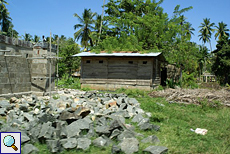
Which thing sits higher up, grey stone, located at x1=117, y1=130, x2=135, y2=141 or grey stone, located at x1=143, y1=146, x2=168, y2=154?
grey stone, located at x1=117, y1=130, x2=135, y2=141

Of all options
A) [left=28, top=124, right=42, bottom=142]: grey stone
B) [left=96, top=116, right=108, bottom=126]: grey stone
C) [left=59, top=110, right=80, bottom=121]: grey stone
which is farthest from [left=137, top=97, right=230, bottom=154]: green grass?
[left=28, top=124, right=42, bottom=142]: grey stone

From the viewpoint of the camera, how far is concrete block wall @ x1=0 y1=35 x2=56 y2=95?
8719 millimetres

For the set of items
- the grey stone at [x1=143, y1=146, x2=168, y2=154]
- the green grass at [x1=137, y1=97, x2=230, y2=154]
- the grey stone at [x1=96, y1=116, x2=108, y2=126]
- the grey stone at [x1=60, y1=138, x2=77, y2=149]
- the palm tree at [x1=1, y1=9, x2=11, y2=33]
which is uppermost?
the palm tree at [x1=1, y1=9, x2=11, y2=33]

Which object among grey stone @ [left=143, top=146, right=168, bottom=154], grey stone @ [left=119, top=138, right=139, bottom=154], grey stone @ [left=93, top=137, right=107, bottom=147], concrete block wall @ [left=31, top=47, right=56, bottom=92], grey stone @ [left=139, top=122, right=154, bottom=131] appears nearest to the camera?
grey stone @ [left=143, top=146, right=168, bottom=154]

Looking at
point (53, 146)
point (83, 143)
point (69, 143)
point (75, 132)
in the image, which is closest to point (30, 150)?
point (53, 146)

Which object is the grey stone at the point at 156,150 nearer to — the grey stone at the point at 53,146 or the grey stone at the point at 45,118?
the grey stone at the point at 53,146

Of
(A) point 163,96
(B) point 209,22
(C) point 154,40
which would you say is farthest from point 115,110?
(B) point 209,22

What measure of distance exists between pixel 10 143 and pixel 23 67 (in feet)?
21.3

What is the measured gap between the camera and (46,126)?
188 inches

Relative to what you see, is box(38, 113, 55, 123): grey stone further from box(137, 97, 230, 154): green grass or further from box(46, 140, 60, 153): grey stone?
box(137, 97, 230, 154): green grass

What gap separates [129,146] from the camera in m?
4.18

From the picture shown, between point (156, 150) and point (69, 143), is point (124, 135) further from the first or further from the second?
point (69, 143)

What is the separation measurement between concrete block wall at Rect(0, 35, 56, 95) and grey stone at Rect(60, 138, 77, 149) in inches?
222

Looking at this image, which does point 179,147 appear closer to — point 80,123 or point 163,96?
point 80,123
